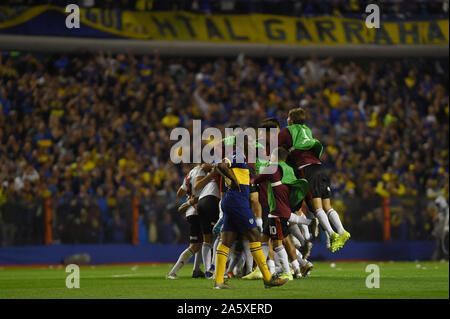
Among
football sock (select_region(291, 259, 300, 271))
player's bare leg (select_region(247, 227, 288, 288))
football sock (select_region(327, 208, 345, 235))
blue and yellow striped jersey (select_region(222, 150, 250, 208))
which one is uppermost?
blue and yellow striped jersey (select_region(222, 150, 250, 208))

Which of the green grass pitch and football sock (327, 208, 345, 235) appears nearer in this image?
the green grass pitch

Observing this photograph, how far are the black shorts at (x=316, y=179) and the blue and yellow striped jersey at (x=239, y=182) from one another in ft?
7.37

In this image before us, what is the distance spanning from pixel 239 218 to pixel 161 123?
52.0 feet

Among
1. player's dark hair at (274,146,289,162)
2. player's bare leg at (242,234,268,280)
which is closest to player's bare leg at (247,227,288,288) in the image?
player's bare leg at (242,234,268,280)

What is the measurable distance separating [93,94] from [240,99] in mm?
4884

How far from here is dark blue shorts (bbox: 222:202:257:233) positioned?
12.6 metres

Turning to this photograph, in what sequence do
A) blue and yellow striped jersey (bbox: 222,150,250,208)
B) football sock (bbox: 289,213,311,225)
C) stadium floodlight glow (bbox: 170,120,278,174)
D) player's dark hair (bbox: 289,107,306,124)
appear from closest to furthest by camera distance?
blue and yellow striped jersey (bbox: 222,150,250,208) < stadium floodlight glow (bbox: 170,120,278,174) < player's dark hair (bbox: 289,107,306,124) < football sock (bbox: 289,213,311,225)

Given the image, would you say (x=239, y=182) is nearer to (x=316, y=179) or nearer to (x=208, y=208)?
(x=316, y=179)

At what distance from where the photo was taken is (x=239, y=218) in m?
12.6

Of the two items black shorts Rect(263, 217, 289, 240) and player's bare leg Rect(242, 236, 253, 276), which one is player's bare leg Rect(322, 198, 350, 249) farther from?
player's bare leg Rect(242, 236, 253, 276)

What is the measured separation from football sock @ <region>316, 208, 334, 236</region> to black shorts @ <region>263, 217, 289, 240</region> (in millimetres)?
536

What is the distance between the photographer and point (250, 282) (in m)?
15.0
